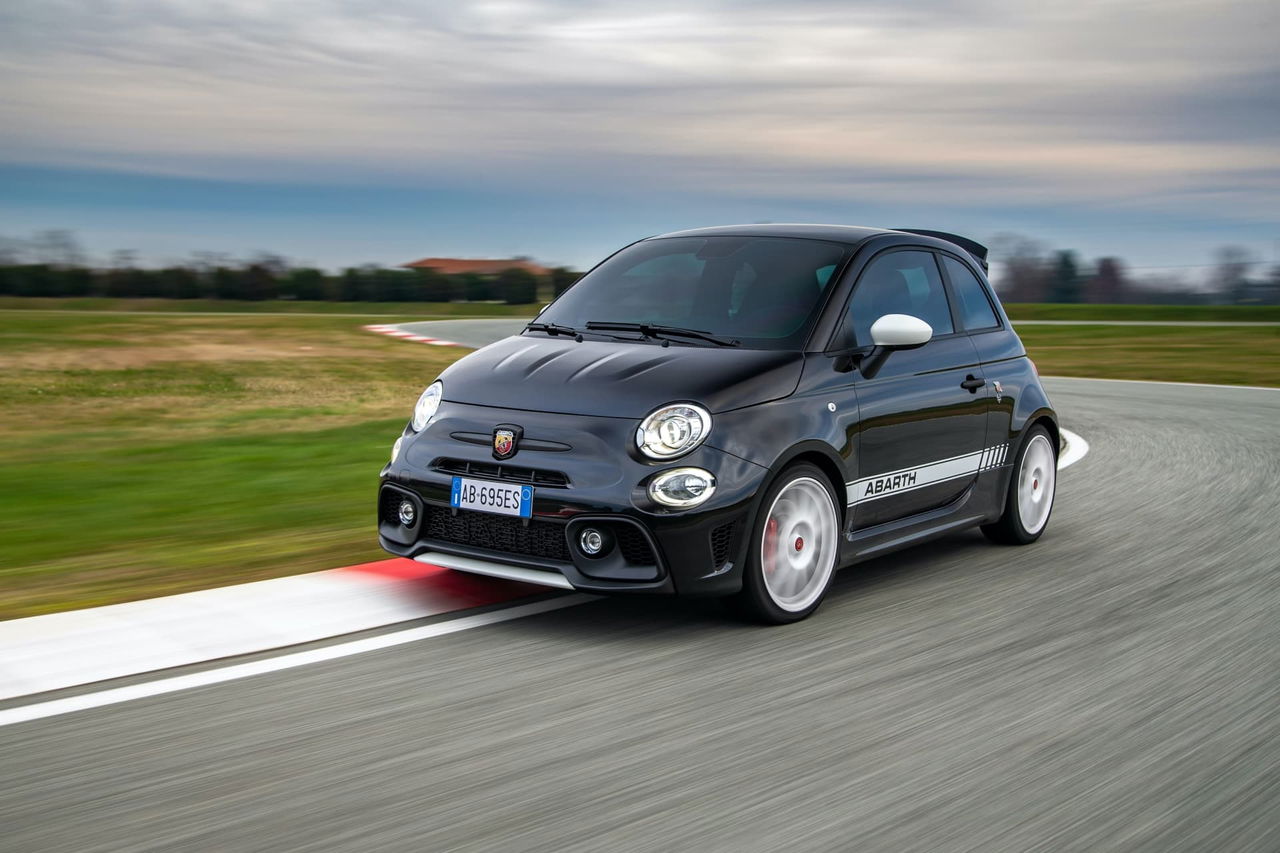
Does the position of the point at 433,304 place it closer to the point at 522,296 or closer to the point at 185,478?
the point at 522,296

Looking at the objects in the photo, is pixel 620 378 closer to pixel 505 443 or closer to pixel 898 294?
pixel 505 443

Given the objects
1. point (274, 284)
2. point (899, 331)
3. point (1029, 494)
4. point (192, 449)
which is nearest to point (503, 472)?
point (899, 331)

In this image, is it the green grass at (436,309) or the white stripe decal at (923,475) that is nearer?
the white stripe decal at (923,475)

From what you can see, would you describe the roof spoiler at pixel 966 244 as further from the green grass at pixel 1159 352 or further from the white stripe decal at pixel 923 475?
the green grass at pixel 1159 352

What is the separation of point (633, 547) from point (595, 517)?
0.19 meters

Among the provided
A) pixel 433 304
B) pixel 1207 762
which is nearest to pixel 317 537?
pixel 1207 762

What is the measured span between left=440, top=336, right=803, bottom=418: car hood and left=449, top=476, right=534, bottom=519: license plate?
1.14 ft

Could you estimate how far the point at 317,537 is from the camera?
24.2 ft

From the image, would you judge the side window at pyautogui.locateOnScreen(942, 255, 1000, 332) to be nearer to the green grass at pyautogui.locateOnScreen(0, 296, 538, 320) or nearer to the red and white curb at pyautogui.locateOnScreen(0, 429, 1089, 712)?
the red and white curb at pyautogui.locateOnScreen(0, 429, 1089, 712)

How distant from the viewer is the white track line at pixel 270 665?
171 inches

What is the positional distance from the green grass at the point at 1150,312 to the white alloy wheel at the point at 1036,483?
34.9m

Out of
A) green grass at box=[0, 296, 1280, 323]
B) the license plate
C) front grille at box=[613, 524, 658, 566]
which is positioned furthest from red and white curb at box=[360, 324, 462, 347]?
front grille at box=[613, 524, 658, 566]

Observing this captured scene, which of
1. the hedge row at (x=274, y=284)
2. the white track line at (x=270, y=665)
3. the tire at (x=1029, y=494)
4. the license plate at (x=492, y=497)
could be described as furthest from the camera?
the hedge row at (x=274, y=284)

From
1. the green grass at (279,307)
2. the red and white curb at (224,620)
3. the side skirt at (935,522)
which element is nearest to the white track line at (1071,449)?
the side skirt at (935,522)
